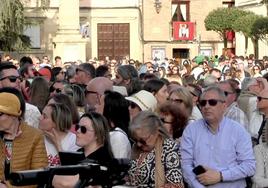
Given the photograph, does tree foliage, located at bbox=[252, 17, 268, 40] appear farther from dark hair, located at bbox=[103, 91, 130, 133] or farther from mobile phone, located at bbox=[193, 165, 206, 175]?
mobile phone, located at bbox=[193, 165, 206, 175]

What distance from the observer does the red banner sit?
50094mm

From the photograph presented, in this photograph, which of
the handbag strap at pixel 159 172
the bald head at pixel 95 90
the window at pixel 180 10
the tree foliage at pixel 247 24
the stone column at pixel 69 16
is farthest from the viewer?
the window at pixel 180 10

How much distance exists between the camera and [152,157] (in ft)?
21.3

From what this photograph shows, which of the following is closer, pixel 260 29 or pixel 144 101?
pixel 144 101

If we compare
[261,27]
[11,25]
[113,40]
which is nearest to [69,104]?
[11,25]

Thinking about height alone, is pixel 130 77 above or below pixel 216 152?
above

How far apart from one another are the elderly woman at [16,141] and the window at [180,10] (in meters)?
45.9

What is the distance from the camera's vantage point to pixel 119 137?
702 cm

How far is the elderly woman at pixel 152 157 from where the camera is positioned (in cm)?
645

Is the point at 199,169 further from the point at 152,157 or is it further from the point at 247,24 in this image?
the point at 247,24

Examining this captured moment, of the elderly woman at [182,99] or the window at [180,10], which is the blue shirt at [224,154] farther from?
the window at [180,10]

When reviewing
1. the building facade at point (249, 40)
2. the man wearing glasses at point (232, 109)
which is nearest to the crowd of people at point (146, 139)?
the man wearing glasses at point (232, 109)

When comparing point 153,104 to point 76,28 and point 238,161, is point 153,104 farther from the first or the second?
point 76,28

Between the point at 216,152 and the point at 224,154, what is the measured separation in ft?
0.25
